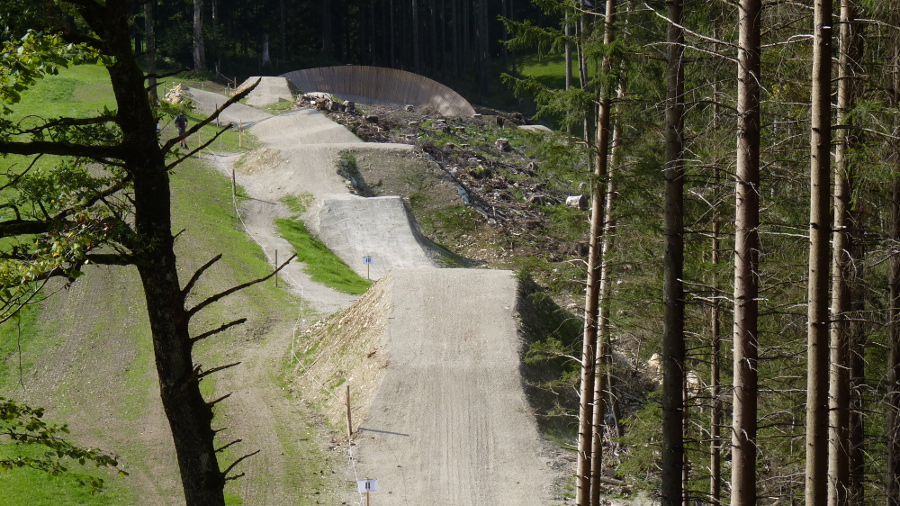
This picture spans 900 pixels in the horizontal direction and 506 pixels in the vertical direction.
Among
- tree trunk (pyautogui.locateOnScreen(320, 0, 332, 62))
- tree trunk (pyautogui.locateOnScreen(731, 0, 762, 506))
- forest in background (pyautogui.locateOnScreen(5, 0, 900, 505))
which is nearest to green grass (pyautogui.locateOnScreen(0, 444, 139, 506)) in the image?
forest in background (pyautogui.locateOnScreen(5, 0, 900, 505))

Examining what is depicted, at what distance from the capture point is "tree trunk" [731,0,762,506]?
787 cm

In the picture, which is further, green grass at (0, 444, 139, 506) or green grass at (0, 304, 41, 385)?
green grass at (0, 304, 41, 385)

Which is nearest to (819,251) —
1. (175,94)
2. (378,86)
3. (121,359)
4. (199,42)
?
(121,359)

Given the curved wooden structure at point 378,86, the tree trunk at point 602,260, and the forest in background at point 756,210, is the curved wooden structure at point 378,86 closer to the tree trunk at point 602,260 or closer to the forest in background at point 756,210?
the forest in background at point 756,210

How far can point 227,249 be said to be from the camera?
30344 mm

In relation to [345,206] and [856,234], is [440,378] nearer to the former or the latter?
[856,234]

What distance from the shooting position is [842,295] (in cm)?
935

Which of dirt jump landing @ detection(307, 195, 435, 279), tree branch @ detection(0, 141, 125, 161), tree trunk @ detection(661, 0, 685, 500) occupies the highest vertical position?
tree branch @ detection(0, 141, 125, 161)

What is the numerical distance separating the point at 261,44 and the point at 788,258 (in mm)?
68824

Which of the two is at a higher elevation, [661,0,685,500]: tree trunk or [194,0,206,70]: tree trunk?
[194,0,206,70]: tree trunk

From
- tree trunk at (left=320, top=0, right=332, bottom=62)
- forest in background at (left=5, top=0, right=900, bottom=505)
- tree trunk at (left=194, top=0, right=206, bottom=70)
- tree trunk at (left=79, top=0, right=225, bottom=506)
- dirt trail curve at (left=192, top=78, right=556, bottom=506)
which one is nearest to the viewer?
tree trunk at (left=79, top=0, right=225, bottom=506)

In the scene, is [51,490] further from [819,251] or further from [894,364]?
[894,364]

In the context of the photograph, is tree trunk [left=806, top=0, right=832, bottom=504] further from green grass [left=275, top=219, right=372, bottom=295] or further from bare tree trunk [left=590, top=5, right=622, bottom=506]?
green grass [left=275, top=219, right=372, bottom=295]

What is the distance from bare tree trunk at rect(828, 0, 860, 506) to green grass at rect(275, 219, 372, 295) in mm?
21205
